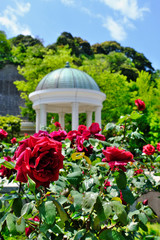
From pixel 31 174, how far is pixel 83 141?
1073 mm

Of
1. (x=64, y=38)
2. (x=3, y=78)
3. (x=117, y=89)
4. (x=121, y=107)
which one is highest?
(x=64, y=38)

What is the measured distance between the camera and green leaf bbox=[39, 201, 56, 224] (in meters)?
1.06

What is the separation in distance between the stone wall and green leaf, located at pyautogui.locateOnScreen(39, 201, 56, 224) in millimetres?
38167

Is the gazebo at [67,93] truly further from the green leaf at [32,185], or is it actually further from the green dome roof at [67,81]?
the green leaf at [32,185]

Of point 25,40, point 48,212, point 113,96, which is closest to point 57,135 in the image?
point 48,212

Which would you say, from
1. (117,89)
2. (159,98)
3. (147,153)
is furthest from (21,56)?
(147,153)

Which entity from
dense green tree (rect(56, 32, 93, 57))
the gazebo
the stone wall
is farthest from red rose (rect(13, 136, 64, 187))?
dense green tree (rect(56, 32, 93, 57))

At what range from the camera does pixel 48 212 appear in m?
1.08

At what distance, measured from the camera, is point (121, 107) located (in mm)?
21844

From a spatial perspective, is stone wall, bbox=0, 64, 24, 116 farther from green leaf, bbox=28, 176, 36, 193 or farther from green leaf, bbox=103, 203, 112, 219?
green leaf, bbox=28, 176, 36, 193

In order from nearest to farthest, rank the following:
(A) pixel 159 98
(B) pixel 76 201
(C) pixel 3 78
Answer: (B) pixel 76 201
(A) pixel 159 98
(C) pixel 3 78

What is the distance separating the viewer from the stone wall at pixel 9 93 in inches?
1499

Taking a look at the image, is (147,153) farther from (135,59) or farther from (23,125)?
(135,59)

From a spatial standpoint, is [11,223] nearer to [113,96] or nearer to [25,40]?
[113,96]
